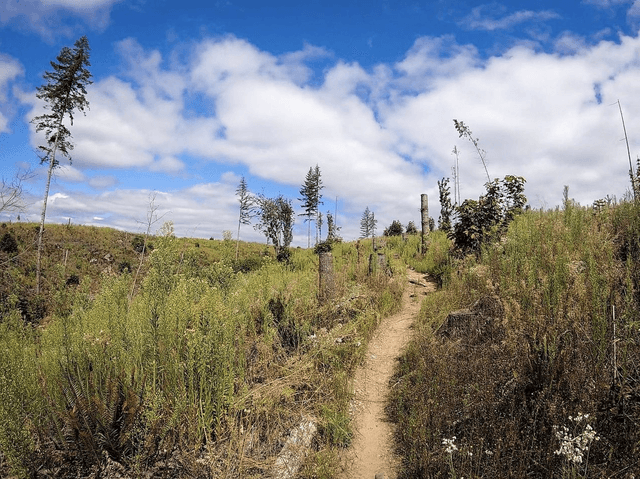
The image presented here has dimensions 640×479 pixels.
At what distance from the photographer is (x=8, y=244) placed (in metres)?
23.7

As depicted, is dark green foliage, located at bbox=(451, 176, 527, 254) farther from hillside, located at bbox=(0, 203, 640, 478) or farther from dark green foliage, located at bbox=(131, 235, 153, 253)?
dark green foliage, located at bbox=(131, 235, 153, 253)

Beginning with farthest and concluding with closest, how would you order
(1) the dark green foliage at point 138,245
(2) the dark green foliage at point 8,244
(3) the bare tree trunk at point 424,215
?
(1) the dark green foliage at point 138,245, (2) the dark green foliage at point 8,244, (3) the bare tree trunk at point 424,215

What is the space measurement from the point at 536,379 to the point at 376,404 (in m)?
2.00

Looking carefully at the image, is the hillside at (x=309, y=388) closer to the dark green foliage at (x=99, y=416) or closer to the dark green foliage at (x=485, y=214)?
the dark green foliage at (x=99, y=416)

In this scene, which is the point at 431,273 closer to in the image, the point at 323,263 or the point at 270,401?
the point at 323,263

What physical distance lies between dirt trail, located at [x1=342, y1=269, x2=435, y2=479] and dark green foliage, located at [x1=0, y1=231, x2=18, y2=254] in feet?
93.1

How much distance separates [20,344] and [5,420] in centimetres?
127

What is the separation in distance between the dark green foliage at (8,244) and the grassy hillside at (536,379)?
29644 mm

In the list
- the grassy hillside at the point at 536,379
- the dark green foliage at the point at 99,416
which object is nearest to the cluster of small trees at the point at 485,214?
the grassy hillside at the point at 536,379

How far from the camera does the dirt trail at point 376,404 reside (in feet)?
11.3

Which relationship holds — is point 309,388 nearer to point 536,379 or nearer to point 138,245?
point 536,379

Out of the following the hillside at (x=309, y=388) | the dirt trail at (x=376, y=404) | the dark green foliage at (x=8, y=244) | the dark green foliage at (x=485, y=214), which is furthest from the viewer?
the dark green foliage at (x=8, y=244)

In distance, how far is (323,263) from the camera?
7.27 metres

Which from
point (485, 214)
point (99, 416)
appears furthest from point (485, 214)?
point (99, 416)
